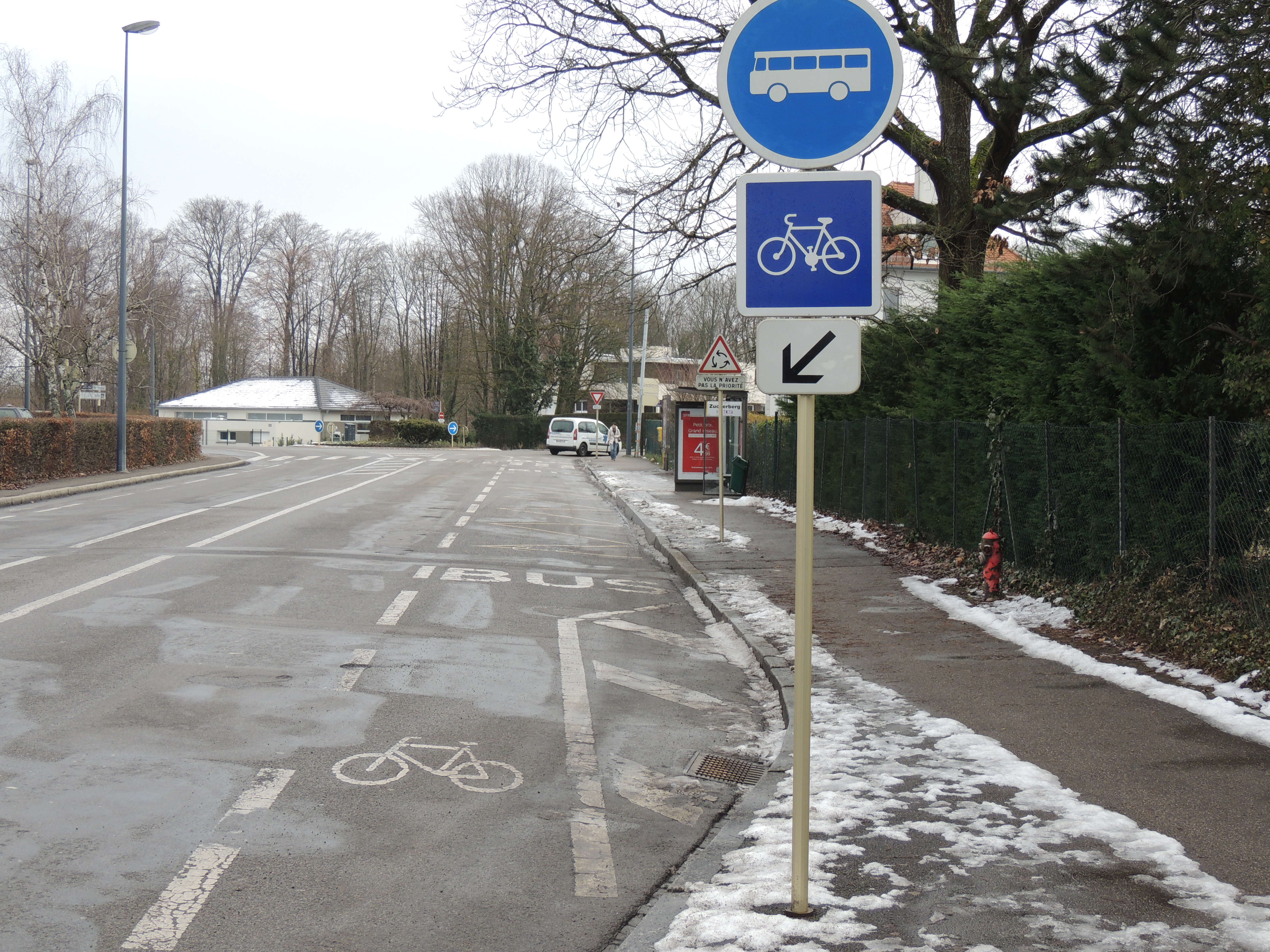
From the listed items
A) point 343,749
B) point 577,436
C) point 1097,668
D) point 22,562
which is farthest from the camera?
point 577,436

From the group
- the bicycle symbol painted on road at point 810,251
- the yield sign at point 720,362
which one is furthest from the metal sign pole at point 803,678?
the yield sign at point 720,362

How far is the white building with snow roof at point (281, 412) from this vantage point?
78188 mm

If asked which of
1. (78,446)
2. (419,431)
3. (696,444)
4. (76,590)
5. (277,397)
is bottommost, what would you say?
(76,590)

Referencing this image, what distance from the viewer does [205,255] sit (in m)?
79.6

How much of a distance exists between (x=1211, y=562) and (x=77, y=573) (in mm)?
10468

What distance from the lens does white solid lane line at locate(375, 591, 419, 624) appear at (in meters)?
9.62

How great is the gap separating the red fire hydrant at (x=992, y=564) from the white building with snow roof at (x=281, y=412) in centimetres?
6813

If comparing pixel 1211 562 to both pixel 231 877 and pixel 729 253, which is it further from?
pixel 729 253

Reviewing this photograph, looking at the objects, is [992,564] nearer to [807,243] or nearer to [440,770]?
[440,770]

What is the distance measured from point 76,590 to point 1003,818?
8850 mm

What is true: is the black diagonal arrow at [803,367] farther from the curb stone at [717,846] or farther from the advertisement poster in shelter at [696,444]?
the advertisement poster in shelter at [696,444]

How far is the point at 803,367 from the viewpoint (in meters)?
3.95

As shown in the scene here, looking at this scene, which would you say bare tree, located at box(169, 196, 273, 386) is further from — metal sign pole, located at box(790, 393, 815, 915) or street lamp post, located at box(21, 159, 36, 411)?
metal sign pole, located at box(790, 393, 815, 915)

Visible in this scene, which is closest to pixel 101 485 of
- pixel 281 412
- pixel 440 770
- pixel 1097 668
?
pixel 440 770
